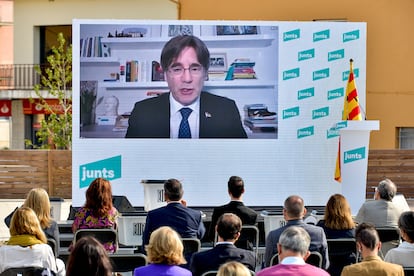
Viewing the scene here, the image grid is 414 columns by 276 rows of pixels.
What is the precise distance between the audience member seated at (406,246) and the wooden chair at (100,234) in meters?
2.37

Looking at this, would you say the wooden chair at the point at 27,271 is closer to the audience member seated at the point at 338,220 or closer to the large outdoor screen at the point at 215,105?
the audience member seated at the point at 338,220

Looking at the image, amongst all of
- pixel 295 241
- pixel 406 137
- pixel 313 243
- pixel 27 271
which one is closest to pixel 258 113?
pixel 313 243

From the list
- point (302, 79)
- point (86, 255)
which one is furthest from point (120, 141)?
point (86, 255)

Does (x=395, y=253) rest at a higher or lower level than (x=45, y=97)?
lower

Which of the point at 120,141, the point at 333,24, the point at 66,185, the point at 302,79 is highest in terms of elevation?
the point at 333,24

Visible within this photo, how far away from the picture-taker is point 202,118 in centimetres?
1170

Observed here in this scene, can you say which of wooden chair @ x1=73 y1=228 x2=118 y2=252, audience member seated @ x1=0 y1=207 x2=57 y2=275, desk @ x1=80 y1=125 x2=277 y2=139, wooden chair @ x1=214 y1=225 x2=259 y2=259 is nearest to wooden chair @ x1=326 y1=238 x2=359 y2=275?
wooden chair @ x1=214 y1=225 x2=259 y2=259

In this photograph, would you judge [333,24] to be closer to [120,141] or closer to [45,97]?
[120,141]

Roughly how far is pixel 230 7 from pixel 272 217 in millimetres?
10294

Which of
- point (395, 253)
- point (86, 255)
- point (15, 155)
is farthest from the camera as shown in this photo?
point (15, 155)

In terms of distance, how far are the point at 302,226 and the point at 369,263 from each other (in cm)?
107

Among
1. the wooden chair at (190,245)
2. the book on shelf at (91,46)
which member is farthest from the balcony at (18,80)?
the wooden chair at (190,245)

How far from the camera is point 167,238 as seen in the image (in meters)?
4.34

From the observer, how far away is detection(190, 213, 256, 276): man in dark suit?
4.86 metres
